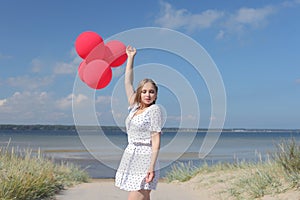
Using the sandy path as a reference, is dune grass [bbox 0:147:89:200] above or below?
above

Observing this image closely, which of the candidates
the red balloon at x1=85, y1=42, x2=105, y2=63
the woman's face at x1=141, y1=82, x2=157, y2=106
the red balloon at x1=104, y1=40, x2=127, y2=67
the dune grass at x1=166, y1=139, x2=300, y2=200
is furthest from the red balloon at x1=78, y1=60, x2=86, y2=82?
the dune grass at x1=166, y1=139, x2=300, y2=200

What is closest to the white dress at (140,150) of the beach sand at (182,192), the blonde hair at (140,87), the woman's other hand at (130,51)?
the blonde hair at (140,87)

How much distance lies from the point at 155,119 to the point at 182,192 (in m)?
4.97

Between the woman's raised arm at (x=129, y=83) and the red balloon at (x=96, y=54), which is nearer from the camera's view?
the woman's raised arm at (x=129, y=83)

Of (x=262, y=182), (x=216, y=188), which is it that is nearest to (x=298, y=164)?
(x=262, y=182)

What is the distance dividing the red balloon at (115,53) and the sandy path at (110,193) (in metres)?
3.25

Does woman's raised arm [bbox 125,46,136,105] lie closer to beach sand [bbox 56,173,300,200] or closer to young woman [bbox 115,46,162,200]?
young woman [bbox 115,46,162,200]

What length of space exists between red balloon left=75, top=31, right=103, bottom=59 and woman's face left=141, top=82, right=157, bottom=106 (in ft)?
4.63

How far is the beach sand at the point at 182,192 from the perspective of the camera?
763 centimetres

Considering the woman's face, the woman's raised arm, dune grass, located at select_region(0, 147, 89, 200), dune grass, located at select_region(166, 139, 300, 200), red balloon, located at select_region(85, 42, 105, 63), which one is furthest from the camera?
dune grass, located at select_region(166, 139, 300, 200)

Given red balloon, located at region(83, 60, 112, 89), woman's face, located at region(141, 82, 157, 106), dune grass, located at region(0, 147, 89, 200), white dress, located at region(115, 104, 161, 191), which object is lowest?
dune grass, located at region(0, 147, 89, 200)

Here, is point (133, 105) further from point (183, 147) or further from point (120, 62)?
point (183, 147)

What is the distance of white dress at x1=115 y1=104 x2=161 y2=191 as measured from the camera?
4129mm

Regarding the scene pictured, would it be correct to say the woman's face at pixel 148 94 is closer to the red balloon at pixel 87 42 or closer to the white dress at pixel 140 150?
the white dress at pixel 140 150
